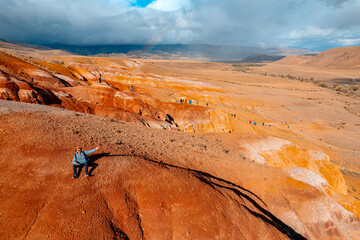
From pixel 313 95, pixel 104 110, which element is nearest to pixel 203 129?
pixel 104 110

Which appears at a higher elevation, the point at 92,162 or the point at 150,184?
the point at 92,162

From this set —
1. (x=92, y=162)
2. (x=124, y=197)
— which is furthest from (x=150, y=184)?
(x=92, y=162)

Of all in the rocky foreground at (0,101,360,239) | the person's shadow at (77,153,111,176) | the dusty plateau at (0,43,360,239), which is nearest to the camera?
the rocky foreground at (0,101,360,239)

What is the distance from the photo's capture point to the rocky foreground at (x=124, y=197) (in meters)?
6.36

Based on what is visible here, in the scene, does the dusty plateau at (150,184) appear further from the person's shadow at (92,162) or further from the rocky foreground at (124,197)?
the person's shadow at (92,162)

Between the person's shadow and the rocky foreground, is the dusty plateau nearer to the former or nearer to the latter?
the rocky foreground

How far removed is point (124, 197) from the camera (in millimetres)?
7359

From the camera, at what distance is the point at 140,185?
7930 mm

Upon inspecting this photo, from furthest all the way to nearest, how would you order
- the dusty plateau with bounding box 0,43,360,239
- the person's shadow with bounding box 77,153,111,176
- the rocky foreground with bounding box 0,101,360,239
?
the person's shadow with bounding box 77,153,111,176 < the dusty plateau with bounding box 0,43,360,239 < the rocky foreground with bounding box 0,101,360,239

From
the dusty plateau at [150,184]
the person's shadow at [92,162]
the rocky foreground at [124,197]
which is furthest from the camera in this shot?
the person's shadow at [92,162]

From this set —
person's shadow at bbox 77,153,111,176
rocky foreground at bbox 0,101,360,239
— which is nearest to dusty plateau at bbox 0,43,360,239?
rocky foreground at bbox 0,101,360,239

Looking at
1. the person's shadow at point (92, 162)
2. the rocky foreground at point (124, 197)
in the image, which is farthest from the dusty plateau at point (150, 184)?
the person's shadow at point (92, 162)

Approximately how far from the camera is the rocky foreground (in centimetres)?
636

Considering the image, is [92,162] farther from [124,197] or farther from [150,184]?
[150,184]
